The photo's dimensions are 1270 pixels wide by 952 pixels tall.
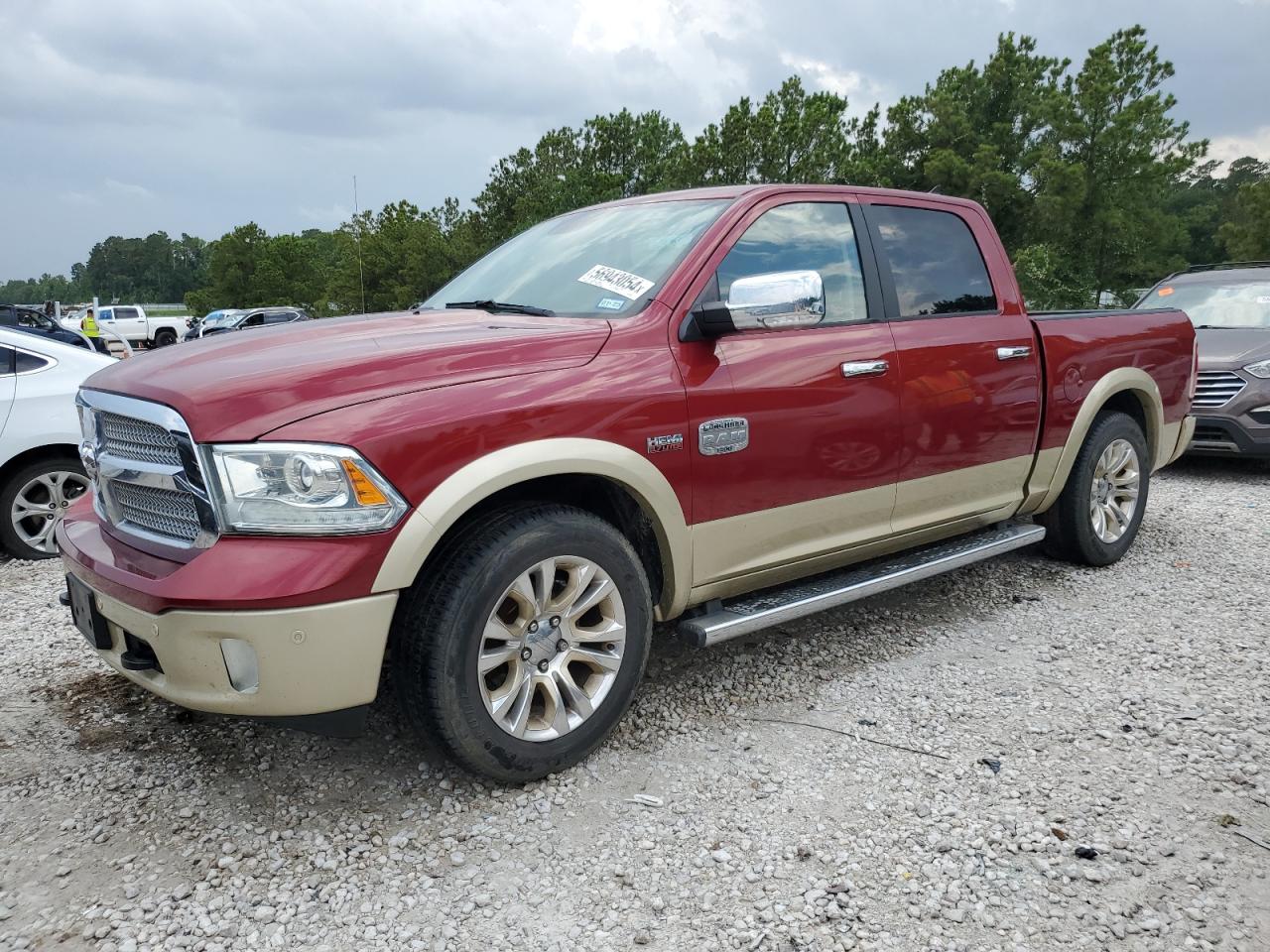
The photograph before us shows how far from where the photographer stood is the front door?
3.17m

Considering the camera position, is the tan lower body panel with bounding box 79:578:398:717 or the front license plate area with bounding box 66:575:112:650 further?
the front license plate area with bounding box 66:575:112:650

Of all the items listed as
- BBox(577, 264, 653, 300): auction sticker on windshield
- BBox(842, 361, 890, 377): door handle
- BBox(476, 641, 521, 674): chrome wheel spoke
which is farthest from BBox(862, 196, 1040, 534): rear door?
BBox(476, 641, 521, 674): chrome wheel spoke

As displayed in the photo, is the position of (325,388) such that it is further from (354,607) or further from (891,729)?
(891,729)

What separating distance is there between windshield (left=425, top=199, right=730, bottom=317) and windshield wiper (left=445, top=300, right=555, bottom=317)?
0.10 feet

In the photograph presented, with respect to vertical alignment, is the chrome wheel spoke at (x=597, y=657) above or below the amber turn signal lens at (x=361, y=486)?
below

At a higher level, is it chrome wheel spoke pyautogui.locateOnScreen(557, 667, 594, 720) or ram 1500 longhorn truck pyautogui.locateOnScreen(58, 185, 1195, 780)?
ram 1500 longhorn truck pyautogui.locateOnScreen(58, 185, 1195, 780)

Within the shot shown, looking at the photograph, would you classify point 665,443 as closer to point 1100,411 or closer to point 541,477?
point 541,477

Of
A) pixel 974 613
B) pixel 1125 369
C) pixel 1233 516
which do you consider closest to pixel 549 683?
pixel 974 613

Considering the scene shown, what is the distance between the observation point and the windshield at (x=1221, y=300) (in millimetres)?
8656

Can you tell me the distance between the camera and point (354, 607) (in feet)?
8.04

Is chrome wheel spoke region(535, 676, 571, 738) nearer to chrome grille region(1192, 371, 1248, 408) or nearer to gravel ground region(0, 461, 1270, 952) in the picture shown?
gravel ground region(0, 461, 1270, 952)

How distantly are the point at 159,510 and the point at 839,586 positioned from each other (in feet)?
7.93

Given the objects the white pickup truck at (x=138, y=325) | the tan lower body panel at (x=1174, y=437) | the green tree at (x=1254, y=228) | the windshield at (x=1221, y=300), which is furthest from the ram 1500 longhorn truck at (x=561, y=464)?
the white pickup truck at (x=138, y=325)

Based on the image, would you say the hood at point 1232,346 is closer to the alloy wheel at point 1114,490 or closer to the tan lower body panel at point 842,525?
the alloy wheel at point 1114,490
